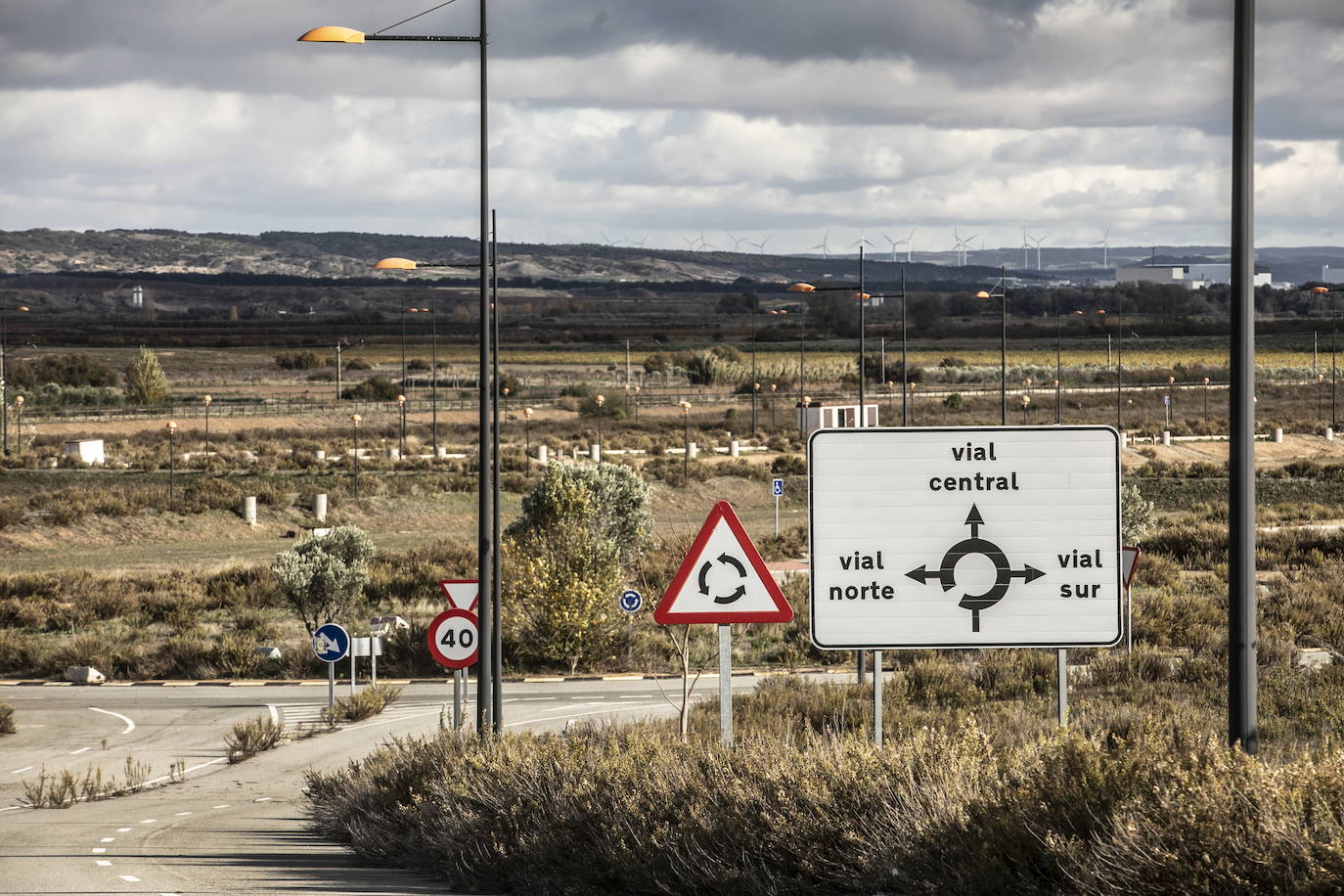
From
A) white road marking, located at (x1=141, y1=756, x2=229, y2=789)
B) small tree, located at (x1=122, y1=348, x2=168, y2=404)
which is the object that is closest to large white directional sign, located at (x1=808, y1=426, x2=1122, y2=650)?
white road marking, located at (x1=141, y1=756, x2=229, y2=789)

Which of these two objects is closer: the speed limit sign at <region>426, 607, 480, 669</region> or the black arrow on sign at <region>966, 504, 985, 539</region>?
the black arrow on sign at <region>966, 504, 985, 539</region>

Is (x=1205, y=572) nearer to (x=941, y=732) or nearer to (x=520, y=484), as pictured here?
(x=520, y=484)

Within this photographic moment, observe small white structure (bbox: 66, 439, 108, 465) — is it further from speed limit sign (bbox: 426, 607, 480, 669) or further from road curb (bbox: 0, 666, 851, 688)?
speed limit sign (bbox: 426, 607, 480, 669)

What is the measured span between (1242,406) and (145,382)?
366ft

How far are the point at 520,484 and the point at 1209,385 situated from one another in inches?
3071

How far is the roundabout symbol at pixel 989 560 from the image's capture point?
905cm

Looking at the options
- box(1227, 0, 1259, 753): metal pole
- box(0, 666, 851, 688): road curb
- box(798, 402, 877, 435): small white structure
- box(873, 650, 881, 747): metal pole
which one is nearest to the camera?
box(1227, 0, 1259, 753): metal pole

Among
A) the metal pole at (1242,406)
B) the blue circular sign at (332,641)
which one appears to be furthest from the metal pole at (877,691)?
the blue circular sign at (332,641)

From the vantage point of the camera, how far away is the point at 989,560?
909 cm

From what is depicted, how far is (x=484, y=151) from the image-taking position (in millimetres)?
19484

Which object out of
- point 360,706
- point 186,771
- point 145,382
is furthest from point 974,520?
point 145,382

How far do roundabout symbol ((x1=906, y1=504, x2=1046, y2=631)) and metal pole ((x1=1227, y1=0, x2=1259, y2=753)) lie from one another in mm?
1182

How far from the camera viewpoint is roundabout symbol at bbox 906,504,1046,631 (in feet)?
29.7

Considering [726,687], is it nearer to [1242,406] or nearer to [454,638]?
[1242,406]
